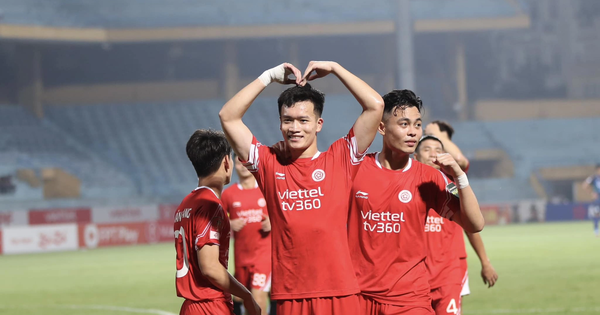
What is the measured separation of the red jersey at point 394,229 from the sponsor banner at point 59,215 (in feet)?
112

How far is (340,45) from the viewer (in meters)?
55.6

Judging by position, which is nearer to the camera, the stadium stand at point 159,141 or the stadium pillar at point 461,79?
the stadium stand at point 159,141

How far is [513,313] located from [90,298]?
26.0ft

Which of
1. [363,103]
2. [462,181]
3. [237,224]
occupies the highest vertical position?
[363,103]

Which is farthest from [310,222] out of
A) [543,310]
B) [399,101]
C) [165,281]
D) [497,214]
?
[497,214]

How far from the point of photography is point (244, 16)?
169ft

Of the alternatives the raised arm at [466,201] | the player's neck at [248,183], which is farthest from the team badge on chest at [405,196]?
the player's neck at [248,183]

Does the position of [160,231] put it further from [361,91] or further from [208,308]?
[361,91]

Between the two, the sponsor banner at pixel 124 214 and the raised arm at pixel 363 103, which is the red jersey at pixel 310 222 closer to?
the raised arm at pixel 363 103

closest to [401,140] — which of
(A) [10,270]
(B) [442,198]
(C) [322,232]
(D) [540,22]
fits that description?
(B) [442,198]

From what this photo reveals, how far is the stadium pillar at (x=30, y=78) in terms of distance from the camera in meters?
48.3

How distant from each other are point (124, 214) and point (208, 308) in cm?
3444

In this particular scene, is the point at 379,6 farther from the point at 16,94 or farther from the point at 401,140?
the point at 401,140

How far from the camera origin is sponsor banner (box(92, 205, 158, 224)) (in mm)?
37906
